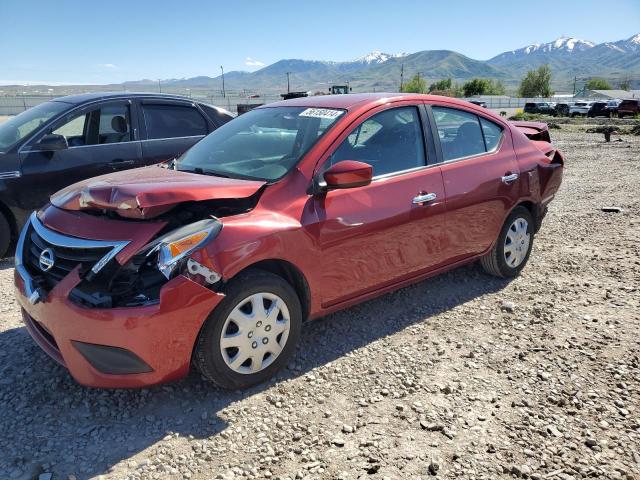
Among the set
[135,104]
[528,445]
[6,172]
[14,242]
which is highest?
[135,104]

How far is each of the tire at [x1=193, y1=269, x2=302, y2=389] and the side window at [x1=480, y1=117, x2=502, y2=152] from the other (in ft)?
7.87

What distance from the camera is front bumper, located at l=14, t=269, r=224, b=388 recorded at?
8.48ft

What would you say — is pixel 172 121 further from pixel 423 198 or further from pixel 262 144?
pixel 423 198

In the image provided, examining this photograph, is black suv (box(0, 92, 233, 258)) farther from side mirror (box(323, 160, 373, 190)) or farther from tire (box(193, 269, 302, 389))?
tire (box(193, 269, 302, 389))

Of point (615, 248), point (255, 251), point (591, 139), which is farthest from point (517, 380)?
point (591, 139)

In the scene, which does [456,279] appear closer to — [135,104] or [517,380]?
[517,380]

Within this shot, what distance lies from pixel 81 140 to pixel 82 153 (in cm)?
22

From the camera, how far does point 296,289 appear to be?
325 centimetres

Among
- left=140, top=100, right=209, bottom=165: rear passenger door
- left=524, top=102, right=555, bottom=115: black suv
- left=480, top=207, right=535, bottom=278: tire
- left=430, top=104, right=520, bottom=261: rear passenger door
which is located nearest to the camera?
left=430, top=104, right=520, bottom=261: rear passenger door

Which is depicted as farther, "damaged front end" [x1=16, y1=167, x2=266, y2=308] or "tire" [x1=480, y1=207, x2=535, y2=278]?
"tire" [x1=480, y1=207, x2=535, y2=278]

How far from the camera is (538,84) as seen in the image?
118 meters

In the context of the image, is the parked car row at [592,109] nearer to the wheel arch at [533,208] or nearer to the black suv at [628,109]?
the black suv at [628,109]

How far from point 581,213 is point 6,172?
736 cm

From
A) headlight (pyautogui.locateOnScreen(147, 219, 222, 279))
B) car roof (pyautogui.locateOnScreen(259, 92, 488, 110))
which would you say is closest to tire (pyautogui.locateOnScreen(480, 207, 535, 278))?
car roof (pyautogui.locateOnScreen(259, 92, 488, 110))
